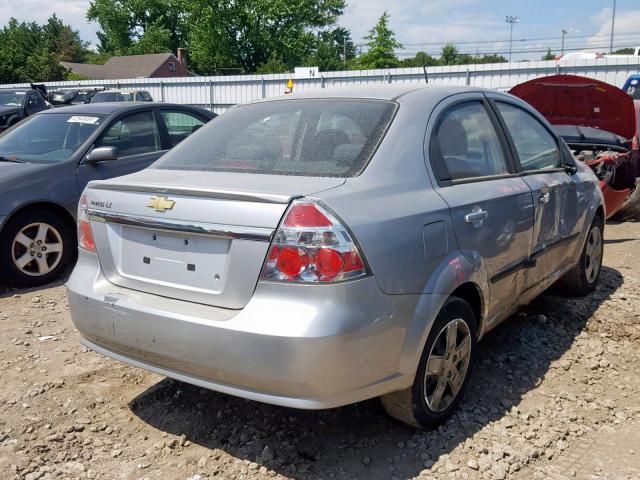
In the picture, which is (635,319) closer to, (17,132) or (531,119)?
(531,119)

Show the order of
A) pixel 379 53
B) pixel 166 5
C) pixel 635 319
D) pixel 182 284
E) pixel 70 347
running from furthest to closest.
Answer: pixel 166 5 → pixel 379 53 → pixel 635 319 → pixel 70 347 → pixel 182 284

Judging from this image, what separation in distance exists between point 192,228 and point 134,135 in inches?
169

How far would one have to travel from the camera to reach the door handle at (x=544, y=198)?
12.8 ft

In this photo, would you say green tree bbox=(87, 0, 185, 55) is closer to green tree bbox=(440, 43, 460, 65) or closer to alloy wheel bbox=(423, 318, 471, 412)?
green tree bbox=(440, 43, 460, 65)

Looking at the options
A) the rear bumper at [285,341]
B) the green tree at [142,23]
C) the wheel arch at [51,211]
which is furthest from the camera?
the green tree at [142,23]

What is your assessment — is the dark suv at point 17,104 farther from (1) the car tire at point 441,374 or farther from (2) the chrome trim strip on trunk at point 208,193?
(1) the car tire at point 441,374

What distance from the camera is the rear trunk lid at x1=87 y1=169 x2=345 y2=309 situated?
98.3 inches

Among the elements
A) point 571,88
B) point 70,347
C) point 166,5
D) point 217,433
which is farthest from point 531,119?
point 166,5

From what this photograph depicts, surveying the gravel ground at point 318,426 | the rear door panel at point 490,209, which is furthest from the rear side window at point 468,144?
the gravel ground at point 318,426

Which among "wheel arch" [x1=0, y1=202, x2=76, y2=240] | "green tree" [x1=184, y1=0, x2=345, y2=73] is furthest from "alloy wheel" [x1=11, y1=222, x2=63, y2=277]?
"green tree" [x1=184, y1=0, x2=345, y2=73]

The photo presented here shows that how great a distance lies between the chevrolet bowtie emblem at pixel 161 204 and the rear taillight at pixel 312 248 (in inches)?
21.5

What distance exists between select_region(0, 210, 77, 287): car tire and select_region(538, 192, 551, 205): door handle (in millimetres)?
4199

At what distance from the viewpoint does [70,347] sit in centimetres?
423

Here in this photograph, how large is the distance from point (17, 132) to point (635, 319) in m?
6.12
